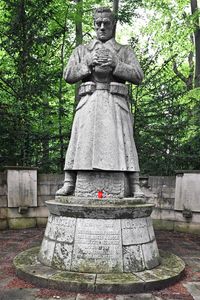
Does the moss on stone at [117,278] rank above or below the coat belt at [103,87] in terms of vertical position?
below

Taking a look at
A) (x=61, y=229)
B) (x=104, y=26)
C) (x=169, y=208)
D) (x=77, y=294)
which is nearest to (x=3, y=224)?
(x=169, y=208)

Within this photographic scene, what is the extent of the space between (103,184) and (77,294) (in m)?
1.65

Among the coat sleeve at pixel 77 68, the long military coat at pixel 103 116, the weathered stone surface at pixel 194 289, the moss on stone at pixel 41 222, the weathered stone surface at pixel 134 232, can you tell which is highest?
the coat sleeve at pixel 77 68

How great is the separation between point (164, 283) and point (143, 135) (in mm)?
6555

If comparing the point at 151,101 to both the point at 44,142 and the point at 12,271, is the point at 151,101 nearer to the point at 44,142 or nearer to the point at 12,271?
the point at 44,142

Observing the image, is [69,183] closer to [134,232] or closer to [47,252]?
[47,252]

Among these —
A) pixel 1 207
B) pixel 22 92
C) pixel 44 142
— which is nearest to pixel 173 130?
pixel 44 142

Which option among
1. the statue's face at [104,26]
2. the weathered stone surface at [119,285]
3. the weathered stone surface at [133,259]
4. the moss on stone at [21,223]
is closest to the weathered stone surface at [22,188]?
the moss on stone at [21,223]

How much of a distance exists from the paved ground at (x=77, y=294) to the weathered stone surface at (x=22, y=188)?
1399 millimetres

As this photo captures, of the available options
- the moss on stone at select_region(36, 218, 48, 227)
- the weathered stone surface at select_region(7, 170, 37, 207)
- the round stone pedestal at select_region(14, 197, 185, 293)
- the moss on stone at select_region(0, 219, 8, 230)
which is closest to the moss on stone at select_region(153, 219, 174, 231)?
the moss on stone at select_region(36, 218, 48, 227)

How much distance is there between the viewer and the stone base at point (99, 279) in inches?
162

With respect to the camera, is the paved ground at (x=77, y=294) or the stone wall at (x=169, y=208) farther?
the stone wall at (x=169, y=208)

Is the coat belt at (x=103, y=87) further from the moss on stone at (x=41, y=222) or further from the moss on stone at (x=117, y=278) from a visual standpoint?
the moss on stone at (x=41, y=222)

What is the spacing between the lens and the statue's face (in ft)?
17.4
